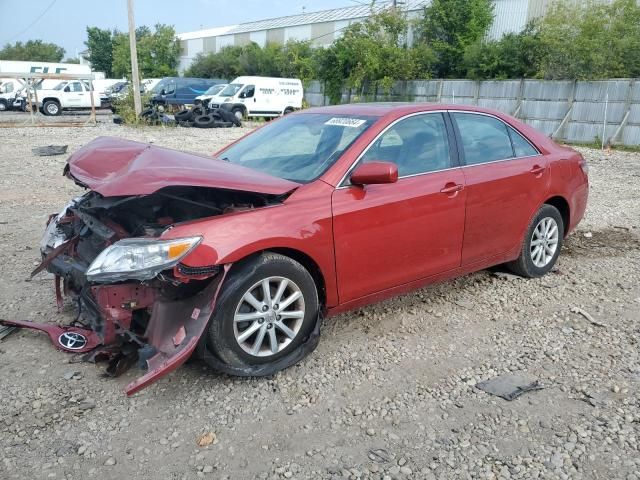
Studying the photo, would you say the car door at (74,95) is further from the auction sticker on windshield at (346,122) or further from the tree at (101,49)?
the tree at (101,49)

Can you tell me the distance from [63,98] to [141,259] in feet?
95.7

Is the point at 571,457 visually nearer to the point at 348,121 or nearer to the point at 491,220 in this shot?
the point at 491,220

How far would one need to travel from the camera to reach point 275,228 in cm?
320

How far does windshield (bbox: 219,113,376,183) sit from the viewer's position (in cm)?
373

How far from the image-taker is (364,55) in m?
30.2

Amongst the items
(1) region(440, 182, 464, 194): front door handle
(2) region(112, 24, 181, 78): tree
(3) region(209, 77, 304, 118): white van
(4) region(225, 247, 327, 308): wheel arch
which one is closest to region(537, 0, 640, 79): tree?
(3) region(209, 77, 304, 118): white van

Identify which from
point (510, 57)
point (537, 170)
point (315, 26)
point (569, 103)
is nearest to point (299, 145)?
point (537, 170)

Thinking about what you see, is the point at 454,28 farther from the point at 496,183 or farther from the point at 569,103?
the point at 496,183

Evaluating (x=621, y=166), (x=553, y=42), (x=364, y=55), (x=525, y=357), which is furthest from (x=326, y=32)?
(x=525, y=357)

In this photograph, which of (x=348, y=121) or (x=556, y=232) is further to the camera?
(x=556, y=232)

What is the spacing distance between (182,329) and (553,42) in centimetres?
2293

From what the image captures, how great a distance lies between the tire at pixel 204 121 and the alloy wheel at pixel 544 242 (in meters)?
18.4

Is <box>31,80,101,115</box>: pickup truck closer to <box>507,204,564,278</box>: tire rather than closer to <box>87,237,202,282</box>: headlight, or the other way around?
<box>507,204,564,278</box>: tire

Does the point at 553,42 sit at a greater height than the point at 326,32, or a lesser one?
lesser
